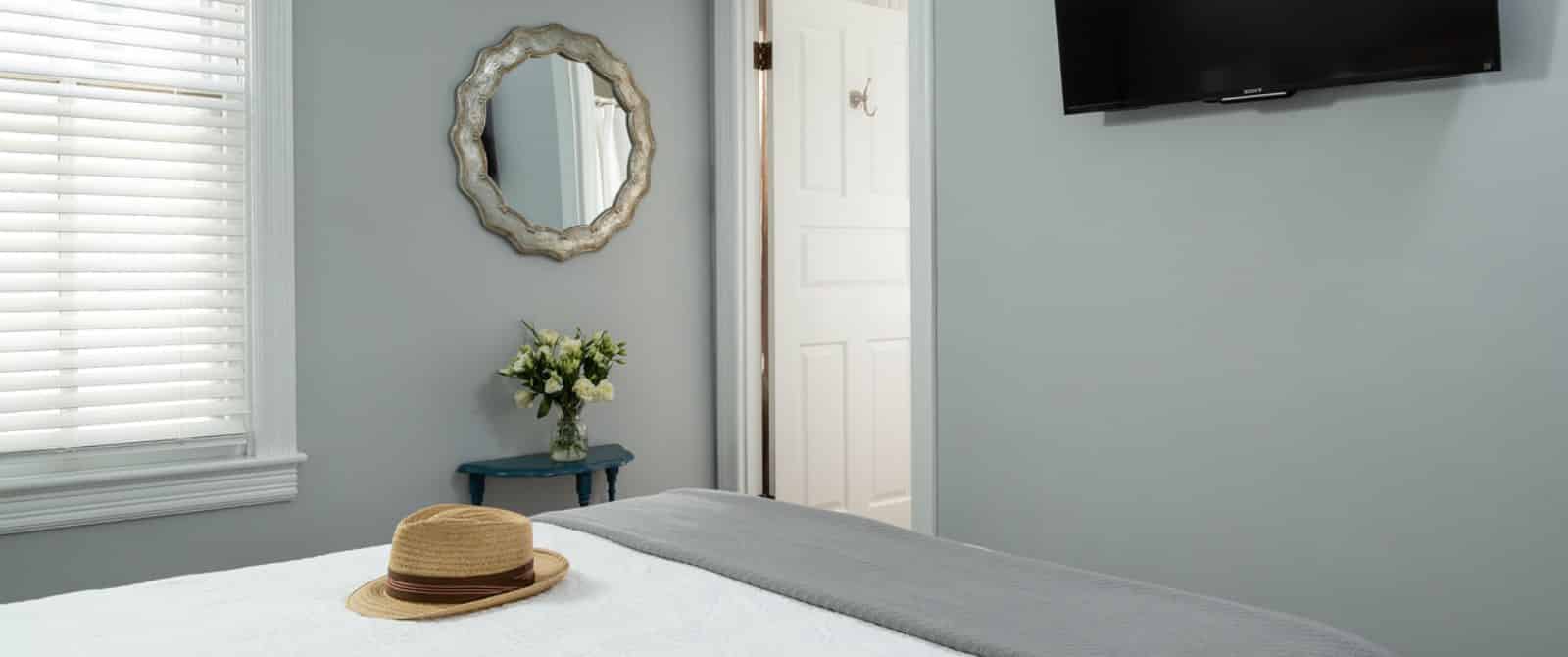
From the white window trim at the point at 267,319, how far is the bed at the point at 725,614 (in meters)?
1.23

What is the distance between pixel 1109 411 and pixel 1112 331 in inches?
7.6

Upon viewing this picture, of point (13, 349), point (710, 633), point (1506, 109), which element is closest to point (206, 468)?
point (13, 349)

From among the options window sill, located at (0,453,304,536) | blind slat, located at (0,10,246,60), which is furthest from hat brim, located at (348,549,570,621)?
blind slat, located at (0,10,246,60)

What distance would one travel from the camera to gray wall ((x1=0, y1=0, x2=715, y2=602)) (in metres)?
3.02

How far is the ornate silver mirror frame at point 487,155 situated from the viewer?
3348mm

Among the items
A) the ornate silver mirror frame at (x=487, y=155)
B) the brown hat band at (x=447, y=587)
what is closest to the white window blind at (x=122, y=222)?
the ornate silver mirror frame at (x=487, y=155)

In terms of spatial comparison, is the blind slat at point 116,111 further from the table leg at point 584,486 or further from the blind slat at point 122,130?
the table leg at point 584,486

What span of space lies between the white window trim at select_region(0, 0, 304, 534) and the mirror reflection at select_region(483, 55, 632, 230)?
0.59m

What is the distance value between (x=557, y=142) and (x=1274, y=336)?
2.09 metres

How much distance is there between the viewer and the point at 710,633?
149 cm

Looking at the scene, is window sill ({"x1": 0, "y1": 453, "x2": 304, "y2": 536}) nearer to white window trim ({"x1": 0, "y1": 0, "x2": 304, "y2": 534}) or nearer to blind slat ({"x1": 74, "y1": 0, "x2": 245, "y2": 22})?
white window trim ({"x1": 0, "y1": 0, "x2": 304, "y2": 534})

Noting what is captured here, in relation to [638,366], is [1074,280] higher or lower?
higher

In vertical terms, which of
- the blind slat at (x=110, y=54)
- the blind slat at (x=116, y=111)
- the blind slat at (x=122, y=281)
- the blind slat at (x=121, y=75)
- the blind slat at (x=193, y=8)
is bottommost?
the blind slat at (x=122, y=281)

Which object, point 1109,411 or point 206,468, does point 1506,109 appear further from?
point 206,468
